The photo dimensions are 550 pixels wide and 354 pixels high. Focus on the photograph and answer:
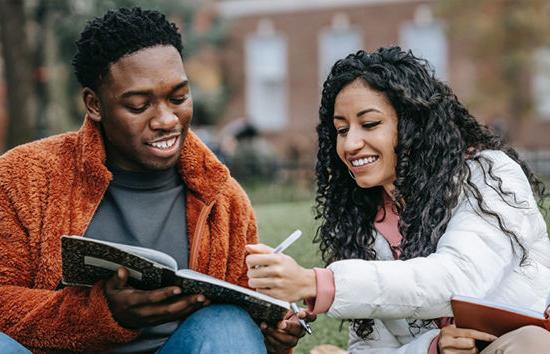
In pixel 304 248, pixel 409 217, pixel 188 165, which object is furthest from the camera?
pixel 304 248

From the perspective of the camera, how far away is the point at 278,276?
7.22 feet

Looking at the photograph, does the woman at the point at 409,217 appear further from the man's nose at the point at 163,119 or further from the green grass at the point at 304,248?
the green grass at the point at 304,248

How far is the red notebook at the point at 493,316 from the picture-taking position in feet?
7.08

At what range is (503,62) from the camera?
17234 mm

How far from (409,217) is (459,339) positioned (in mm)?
453

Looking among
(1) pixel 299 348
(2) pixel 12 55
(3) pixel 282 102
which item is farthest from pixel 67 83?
(1) pixel 299 348

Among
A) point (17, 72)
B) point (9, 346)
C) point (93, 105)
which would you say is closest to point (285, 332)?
point (9, 346)

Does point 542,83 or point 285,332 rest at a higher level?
point 285,332

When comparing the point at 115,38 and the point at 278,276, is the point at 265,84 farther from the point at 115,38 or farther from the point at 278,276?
the point at 278,276

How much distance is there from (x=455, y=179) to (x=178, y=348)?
0.96m

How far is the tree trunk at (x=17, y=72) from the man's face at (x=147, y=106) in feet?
26.2

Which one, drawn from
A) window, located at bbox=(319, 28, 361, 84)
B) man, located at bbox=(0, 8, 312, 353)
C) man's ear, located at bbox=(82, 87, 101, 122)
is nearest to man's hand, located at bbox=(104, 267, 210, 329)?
man, located at bbox=(0, 8, 312, 353)

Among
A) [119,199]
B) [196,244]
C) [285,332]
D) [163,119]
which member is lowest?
[285,332]

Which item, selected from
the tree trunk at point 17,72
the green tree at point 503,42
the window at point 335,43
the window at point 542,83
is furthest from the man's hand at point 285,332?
the window at point 335,43
